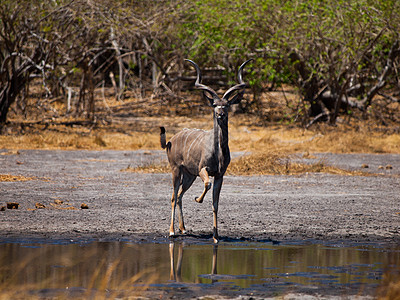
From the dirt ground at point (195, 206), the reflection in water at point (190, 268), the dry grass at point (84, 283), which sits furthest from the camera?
the dirt ground at point (195, 206)

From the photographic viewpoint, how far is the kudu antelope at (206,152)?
8915mm

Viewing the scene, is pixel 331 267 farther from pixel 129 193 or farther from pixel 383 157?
pixel 383 157

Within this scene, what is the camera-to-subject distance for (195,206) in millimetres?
12062

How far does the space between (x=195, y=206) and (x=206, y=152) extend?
125 inches

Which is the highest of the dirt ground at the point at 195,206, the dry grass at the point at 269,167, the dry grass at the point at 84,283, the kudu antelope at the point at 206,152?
the kudu antelope at the point at 206,152

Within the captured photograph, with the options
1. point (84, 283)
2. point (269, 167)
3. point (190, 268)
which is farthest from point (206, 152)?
point (269, 167)

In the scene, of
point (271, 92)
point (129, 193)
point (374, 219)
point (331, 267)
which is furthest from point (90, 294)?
point (271, 92)

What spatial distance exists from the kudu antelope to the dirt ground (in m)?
0.67

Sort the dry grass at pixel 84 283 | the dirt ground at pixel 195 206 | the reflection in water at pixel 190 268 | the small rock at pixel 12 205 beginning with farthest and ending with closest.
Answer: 1. the small rock at pixel 12 205
2. the dirt ground at pixel 195 206
3. the reflection in water at pixel 190 268
4. the dry grass at pixel 84 283

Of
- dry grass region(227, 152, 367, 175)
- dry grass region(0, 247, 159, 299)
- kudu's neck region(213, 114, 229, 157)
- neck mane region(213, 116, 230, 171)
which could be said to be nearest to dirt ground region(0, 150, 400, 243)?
dry grass region(227, 152, 367, 175)

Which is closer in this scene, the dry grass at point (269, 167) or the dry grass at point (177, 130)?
the dry grass at point (269, 167)

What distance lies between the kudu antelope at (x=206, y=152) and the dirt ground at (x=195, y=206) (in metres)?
0.67

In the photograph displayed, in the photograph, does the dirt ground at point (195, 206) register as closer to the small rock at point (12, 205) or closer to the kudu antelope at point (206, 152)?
the small rock at point (12, 205)

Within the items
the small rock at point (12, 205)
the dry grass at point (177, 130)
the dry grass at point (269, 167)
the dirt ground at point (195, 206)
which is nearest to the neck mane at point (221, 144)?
the dirt ground at point (195, 206)
